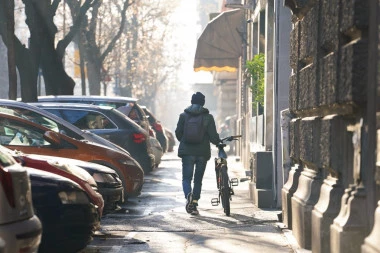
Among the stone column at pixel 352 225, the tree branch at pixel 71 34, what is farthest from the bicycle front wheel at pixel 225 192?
the tree branch at pixel 71 34

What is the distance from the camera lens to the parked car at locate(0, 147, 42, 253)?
6812mm

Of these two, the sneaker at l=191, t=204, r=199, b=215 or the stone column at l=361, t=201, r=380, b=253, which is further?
the sneaker at l=191, t=204, r=199, b=215

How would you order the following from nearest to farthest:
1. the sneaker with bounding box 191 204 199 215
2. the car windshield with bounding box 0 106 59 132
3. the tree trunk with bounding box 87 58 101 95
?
the car windshield with bounding box 0 106 59 132, the sneaker with bounding box 191 204 199 215, the tree trunk with bounding box 87 58 101 95

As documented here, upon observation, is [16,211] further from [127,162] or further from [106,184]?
[127,162]

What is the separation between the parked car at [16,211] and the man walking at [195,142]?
817 centimetres

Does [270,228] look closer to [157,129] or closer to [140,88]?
[157,129]

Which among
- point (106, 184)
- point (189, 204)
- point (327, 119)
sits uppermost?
point (327, 119)

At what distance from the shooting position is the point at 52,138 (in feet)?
45.0

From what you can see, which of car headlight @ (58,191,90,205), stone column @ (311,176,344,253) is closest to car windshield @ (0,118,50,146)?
car headlight @ (58,191,90,205)

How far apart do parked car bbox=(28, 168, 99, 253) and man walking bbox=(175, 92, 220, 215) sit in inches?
233

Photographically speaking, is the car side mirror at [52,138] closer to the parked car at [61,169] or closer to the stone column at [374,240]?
the parked car at [61,169]

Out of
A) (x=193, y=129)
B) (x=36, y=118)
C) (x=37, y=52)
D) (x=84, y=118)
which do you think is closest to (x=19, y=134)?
(x=36, y=118)

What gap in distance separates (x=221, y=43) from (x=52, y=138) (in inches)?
728

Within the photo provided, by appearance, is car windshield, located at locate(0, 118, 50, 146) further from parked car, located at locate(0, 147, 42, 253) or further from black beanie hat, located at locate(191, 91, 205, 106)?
parked car, located at locate(0, 147, 42, 253)
